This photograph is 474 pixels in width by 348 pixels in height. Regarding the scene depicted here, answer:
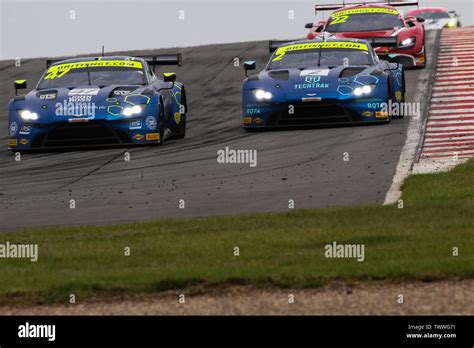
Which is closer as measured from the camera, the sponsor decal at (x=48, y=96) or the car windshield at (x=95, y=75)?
the sponsor decal at (x=48, y=96)

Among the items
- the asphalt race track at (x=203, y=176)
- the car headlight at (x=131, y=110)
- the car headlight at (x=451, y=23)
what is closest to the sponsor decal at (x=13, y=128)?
the asphalt race track at (x=203, y=176)

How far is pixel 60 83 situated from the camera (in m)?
19.5

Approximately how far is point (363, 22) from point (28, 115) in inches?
424

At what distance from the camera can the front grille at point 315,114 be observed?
1956 cm

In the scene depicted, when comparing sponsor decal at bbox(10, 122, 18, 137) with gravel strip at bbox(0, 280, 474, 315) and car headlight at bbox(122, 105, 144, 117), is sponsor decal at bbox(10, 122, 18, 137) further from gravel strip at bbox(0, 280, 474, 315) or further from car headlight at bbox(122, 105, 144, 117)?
gravel strip at bbox(0, 280, 474, 315)

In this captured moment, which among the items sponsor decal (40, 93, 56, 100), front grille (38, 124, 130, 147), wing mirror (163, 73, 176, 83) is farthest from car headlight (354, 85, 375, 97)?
sponsor decal (40, 93, 56, 100)

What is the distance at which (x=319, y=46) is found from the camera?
2109cm

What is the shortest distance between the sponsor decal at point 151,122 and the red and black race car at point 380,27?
8649 millimetres

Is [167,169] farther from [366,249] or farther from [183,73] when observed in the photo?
[183,73]

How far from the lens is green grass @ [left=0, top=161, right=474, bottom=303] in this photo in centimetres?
998

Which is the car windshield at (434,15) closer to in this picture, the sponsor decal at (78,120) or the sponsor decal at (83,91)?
the sponsor decal at (83,91)

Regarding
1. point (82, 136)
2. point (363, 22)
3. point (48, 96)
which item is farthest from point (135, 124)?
point (363, 22)

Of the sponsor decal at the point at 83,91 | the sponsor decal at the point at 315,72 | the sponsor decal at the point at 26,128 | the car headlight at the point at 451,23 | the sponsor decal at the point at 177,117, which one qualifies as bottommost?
the car headlight at the point at 451,23

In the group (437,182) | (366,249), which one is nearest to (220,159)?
(437,182)
